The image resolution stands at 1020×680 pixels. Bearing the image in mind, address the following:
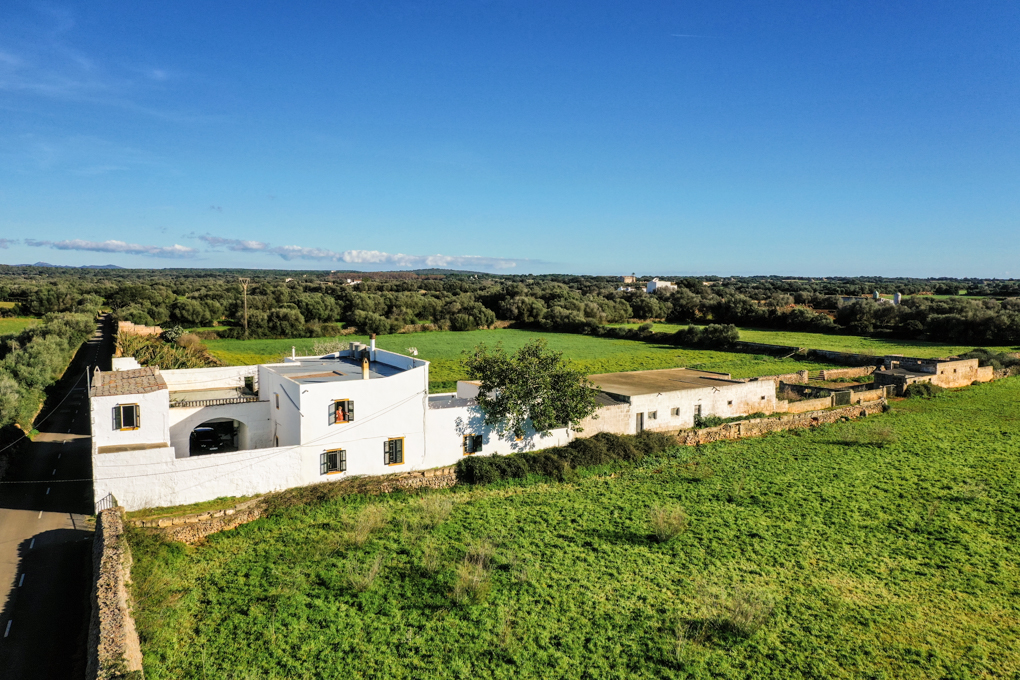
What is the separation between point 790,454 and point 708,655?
17.3 meters

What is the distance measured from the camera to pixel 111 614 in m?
12.0

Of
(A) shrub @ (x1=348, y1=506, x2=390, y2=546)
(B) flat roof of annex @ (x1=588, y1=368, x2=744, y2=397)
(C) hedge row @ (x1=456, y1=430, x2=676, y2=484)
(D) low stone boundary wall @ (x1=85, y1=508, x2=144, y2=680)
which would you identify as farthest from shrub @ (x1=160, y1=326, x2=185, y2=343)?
(A) shrub @ (x1=348, y1=506, x2=390, y2=546)

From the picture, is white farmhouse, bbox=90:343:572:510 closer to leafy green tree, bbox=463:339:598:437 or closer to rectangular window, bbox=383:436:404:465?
rectangular window, bbox=383:436:404:465

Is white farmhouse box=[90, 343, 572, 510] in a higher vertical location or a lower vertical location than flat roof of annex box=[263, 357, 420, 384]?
lower

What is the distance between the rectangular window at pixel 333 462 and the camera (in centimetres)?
2092

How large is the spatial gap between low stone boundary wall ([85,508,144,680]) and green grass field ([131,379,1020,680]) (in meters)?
0.51

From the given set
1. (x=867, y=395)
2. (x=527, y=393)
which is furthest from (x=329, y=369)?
(x=867, y=395)

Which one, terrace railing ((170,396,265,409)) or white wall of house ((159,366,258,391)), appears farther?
white wall of house ((159,366,258,391))

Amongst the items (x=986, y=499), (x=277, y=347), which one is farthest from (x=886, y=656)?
(x=277, y=347)

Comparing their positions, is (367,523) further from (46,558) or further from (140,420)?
(46,558)

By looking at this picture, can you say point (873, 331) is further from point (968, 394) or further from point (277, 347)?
point (277, 347)

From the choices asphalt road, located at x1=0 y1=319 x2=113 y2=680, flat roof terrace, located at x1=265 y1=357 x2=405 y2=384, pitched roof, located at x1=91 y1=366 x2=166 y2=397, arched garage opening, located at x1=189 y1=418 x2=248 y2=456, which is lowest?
asphalt road, located at x1=0 y1=319 x2=113 y2=680

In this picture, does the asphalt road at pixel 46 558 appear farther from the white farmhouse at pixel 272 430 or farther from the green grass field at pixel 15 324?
the green grass field at pixel 15 324

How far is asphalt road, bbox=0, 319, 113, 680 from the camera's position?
12.2m
